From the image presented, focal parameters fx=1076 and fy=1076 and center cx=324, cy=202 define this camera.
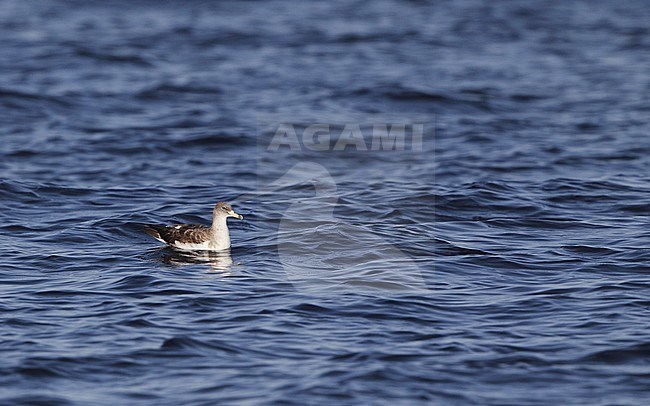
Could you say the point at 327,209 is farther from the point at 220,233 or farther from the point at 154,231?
the point at 154,231

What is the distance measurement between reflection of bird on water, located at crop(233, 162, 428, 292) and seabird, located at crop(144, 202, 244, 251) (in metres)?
0.82

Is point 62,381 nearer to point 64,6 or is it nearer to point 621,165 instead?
point 621,165

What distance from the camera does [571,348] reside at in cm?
1019

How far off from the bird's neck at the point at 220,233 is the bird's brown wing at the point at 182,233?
3.5 inches

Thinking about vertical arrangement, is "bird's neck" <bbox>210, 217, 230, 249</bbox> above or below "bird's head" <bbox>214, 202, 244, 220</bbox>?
below

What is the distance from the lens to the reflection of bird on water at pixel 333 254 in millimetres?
12312

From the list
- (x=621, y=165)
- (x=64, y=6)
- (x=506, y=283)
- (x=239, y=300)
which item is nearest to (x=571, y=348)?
(x=506, y=283)

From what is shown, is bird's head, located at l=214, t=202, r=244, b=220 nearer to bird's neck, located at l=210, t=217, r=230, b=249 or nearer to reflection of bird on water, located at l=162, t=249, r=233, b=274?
bird's neck, located at l=210, t=217, r=230, b=249

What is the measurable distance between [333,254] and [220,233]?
1470mm

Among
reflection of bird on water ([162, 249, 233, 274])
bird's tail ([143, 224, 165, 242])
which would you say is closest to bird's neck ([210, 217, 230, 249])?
reflection of bird on water ([162, 249, 233, 274])

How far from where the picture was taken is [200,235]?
43.0 feet

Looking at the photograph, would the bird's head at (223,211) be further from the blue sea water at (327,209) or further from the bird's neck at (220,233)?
the blue sea water at (327,209)

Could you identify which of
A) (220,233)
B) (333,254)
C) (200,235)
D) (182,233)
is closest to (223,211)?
(220,233)

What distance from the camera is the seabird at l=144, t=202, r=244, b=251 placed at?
13.1m
